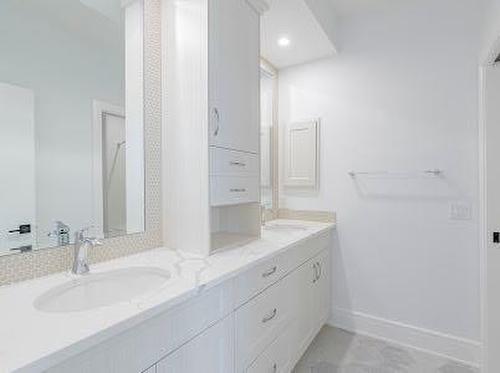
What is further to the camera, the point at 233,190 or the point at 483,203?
the point at 483,203

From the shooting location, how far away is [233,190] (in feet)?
5.11

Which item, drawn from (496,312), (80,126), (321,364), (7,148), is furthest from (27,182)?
(496,312)

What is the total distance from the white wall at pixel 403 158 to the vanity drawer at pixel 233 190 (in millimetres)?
1037

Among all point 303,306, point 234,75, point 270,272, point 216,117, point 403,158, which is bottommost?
point 303,306

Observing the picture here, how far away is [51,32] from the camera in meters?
1.12

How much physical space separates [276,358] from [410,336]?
1.26 metres

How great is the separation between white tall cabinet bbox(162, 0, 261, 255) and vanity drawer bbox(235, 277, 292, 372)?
1.07 feet

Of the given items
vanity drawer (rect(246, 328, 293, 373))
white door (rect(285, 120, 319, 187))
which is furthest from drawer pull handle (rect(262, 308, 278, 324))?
white door (rect(285, 120, 319, 187))

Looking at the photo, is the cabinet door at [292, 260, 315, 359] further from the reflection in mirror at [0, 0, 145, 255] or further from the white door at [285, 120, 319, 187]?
the reflection in mirror at [0, 0, 145, 255]

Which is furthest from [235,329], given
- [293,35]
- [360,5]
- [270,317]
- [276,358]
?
[360,5]

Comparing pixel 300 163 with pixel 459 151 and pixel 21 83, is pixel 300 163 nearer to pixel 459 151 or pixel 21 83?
pixel 459 151

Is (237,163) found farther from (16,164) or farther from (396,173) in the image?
(396,173)

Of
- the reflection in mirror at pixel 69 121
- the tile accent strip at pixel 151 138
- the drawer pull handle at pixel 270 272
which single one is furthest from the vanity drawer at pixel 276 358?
the reflection in mirror at pixel 69 121

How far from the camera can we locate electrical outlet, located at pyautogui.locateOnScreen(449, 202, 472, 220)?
2.00 meters
